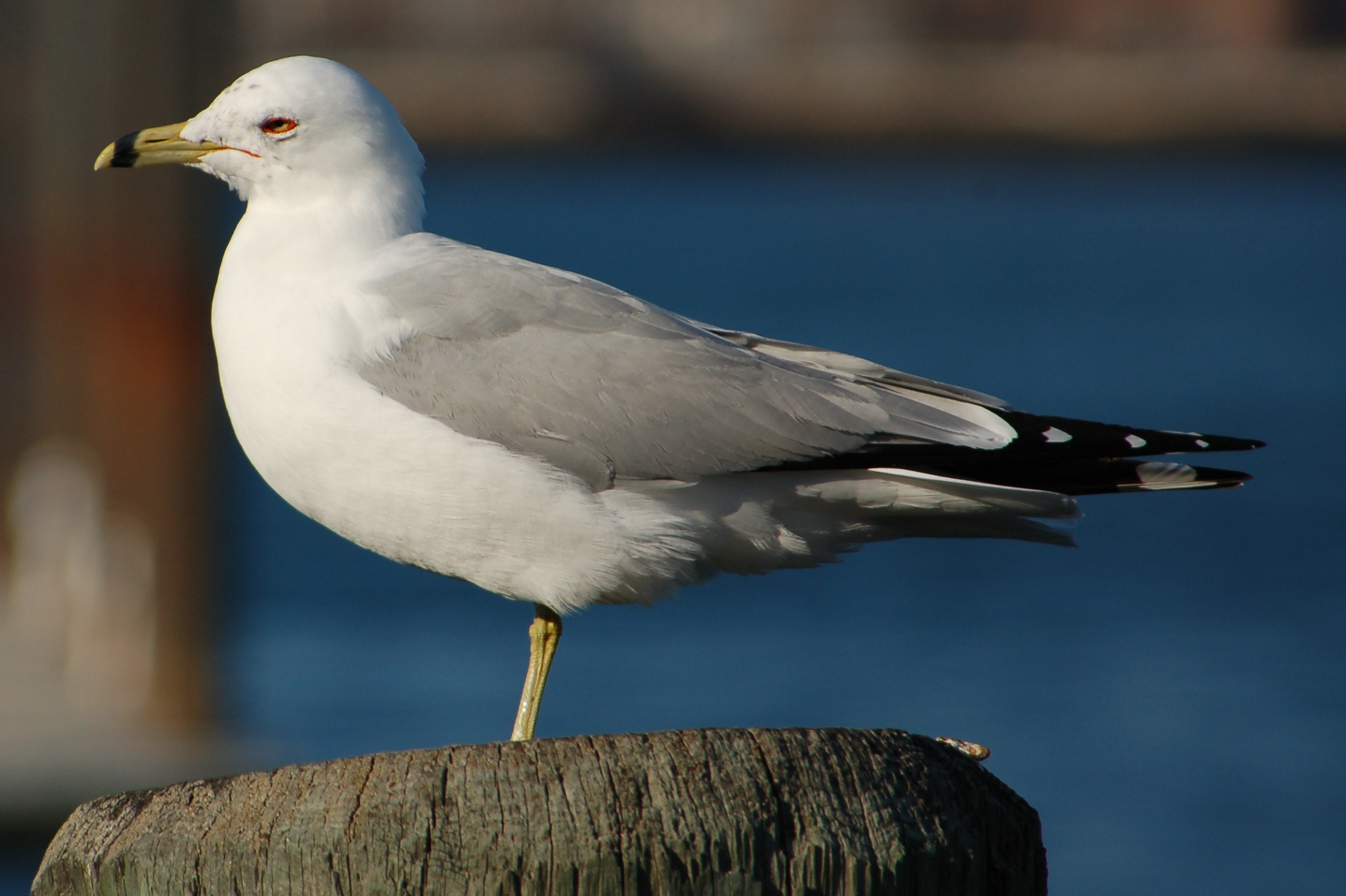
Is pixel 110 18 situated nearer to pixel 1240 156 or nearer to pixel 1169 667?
pixel 1240 156

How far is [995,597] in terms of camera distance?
18.2 meters

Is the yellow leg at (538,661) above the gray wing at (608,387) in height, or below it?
below

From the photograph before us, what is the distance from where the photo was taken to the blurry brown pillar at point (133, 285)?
847 cm

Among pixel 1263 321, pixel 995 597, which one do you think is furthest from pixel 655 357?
pixel 1263 321

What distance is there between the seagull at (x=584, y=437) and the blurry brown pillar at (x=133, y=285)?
4.65 metres

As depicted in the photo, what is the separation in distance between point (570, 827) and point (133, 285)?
22.1 ft

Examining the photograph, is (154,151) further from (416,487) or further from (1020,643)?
(1020,643)

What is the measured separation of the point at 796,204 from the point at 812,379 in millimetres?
94643

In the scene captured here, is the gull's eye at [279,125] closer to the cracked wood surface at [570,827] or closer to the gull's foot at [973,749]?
the cracked wood surface at [570,827]

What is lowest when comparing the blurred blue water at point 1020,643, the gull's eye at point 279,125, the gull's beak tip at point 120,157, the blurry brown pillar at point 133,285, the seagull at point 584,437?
the blurred blue water at point 1020,643

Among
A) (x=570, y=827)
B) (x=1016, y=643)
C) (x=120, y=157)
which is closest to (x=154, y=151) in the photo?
(x=120, y=157)

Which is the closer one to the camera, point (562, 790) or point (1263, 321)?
point (562, 790)

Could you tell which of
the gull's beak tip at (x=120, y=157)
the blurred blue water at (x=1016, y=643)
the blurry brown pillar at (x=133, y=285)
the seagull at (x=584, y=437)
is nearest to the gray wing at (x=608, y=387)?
the seagull at (x=584, y=437)

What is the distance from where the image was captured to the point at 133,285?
28.3 ft
